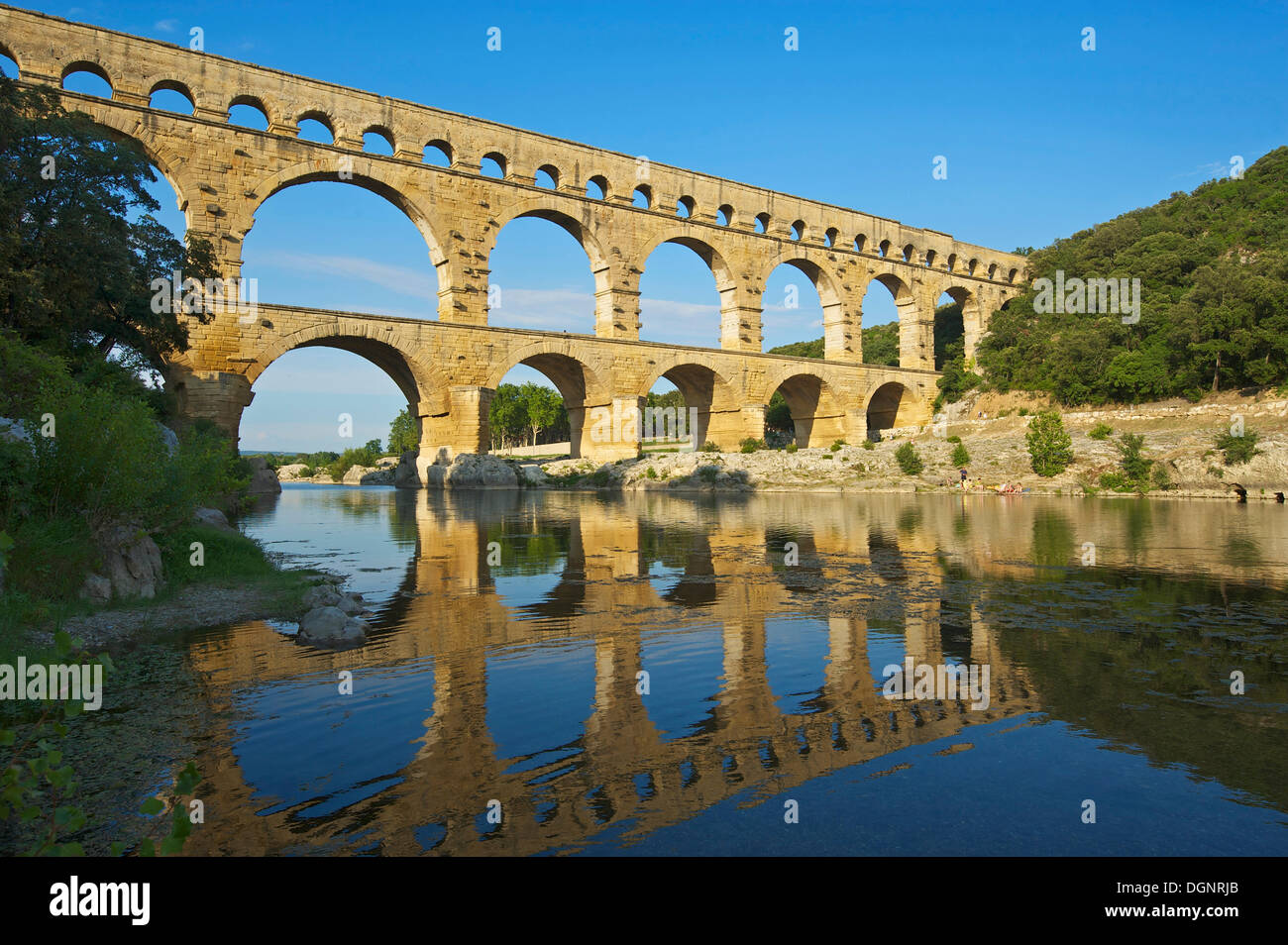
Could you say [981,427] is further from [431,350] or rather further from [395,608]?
[395,608]

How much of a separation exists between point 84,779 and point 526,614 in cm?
476

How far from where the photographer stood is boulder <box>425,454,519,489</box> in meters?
33.6

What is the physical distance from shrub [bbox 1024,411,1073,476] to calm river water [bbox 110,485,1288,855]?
2151 centimetres

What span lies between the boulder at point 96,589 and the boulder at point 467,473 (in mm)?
25132

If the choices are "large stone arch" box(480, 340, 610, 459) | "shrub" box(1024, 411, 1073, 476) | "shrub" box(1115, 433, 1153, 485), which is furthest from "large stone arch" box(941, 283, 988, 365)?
"large stone arch" box(480, 340, 610, 459)

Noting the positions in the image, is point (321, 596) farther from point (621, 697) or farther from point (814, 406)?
point (814, 406)

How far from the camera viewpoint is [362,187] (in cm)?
3262

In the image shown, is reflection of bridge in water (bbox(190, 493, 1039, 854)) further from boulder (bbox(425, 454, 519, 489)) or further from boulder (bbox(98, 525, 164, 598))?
boulder (bbox(425, 454, 519, 489))

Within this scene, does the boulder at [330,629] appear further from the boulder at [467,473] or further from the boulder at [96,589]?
the boulder at [467,473]

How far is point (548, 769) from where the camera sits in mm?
4473

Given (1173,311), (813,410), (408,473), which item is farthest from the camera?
(813,410)

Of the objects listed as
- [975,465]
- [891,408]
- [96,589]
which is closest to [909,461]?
[975,465]

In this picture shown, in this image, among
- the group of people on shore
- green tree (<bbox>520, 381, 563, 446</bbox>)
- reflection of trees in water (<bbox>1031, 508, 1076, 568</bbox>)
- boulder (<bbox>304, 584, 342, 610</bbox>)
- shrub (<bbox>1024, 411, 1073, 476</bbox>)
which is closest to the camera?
boulder (<bbox>304, 584, 342, 610</bbox>)

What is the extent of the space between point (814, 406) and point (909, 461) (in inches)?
499
